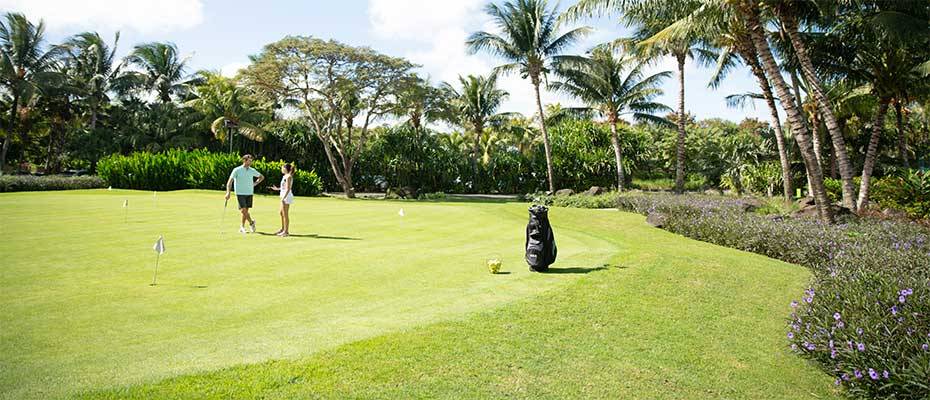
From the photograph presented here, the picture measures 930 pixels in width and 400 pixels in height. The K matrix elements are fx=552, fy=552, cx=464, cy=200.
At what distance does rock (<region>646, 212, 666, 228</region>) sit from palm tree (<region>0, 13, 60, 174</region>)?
4162cm

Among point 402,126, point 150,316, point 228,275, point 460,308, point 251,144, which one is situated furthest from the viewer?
point 251,144

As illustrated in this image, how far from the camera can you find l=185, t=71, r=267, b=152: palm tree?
130 feet

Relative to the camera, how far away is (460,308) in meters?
6.43

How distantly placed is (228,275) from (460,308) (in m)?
3.51

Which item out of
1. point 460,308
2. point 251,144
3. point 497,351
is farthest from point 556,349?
point 251,144

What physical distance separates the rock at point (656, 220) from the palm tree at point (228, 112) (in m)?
30.1

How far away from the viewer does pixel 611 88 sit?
33.3 m

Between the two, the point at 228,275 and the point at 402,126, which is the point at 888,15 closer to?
the point at 228,275

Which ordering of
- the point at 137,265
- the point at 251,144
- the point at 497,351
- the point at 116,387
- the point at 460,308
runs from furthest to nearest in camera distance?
the point at 251,144
the point at 137,265
the point at 460,308
the point at 497,351
the point at 116,387

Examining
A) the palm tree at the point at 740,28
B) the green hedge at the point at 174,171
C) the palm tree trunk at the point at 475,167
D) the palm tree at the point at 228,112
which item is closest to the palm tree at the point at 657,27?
A: the palm tree at the point at 740,28

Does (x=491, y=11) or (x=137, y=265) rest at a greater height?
(x=491, y=11)

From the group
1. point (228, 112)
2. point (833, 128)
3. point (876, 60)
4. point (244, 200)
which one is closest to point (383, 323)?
point (244, 200)

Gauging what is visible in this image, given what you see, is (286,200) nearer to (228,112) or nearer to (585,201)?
(585,201)

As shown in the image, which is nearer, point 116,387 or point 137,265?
point 116,387
